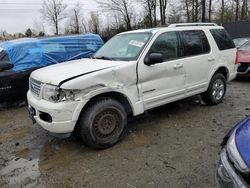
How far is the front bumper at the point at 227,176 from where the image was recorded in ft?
6.03

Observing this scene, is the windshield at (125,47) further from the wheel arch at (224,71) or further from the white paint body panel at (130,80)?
the wheel arch at (224,71)

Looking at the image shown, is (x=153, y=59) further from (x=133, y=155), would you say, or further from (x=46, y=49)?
(x=46, y=49)

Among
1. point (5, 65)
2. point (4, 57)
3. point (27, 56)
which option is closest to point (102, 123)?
point (5, 65)

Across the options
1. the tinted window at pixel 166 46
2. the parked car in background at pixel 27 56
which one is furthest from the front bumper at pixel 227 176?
the parked car in background at pixel 27 56

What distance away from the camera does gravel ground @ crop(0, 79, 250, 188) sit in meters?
3.31

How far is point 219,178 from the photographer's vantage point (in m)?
2.18

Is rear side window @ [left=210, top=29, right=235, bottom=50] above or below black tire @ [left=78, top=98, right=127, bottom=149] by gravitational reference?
above

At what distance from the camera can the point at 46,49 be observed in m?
7.63

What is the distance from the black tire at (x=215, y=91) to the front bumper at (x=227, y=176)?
3.77 metres

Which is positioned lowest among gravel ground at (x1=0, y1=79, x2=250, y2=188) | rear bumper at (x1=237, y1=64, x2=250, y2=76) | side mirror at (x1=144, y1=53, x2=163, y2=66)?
gravel ground at (x1=0, y1=79, x2=250, y2=188)

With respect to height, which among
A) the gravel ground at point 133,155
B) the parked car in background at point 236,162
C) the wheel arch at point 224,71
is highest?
the parked car in background at point 236,162

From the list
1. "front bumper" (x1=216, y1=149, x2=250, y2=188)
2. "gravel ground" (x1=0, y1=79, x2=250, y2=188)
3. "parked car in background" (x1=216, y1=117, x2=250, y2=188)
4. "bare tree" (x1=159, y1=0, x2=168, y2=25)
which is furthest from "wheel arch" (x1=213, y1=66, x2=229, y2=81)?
"bare tree" (x1=159, y1=0, x2=168, y2=25)

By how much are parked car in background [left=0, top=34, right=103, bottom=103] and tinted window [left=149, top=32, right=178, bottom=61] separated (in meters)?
3.84

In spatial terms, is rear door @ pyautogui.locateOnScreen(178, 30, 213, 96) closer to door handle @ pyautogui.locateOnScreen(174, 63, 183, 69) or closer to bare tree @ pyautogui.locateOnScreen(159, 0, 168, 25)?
door handle @ pyautogui.locateOnScreen(174, 63, 183, 69)
